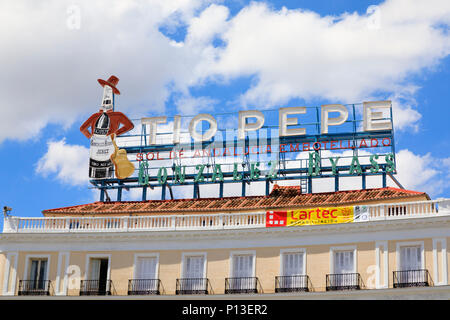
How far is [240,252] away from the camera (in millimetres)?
61125

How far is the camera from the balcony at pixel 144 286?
201 feet

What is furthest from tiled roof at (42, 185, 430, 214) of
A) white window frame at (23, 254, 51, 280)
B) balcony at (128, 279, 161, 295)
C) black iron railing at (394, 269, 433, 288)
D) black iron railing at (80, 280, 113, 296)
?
balcony at (128, 279, 161, 295)

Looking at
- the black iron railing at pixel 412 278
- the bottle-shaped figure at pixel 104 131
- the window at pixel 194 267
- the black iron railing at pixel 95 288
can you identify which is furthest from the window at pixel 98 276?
the black iron railing at pixel 412 278

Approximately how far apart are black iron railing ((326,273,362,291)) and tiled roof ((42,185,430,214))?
24.2ft

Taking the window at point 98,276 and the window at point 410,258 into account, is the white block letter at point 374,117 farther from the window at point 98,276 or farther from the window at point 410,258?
the window at point 98,276

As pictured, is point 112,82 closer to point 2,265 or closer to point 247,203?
point 247,203

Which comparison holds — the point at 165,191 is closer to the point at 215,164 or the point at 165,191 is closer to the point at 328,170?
the point at 215,164

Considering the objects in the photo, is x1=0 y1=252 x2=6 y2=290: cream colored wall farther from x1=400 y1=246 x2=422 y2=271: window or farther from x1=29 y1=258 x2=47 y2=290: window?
x1=400 y1=246 x2=422 y2=271: window

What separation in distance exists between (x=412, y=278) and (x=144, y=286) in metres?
19.0

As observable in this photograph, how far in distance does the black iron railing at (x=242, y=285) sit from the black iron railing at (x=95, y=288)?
8.86 m

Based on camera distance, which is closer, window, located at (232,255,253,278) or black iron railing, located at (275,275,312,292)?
black iron railing, located at (275,275,312,292)

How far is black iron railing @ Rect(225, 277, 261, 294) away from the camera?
59562 mm
